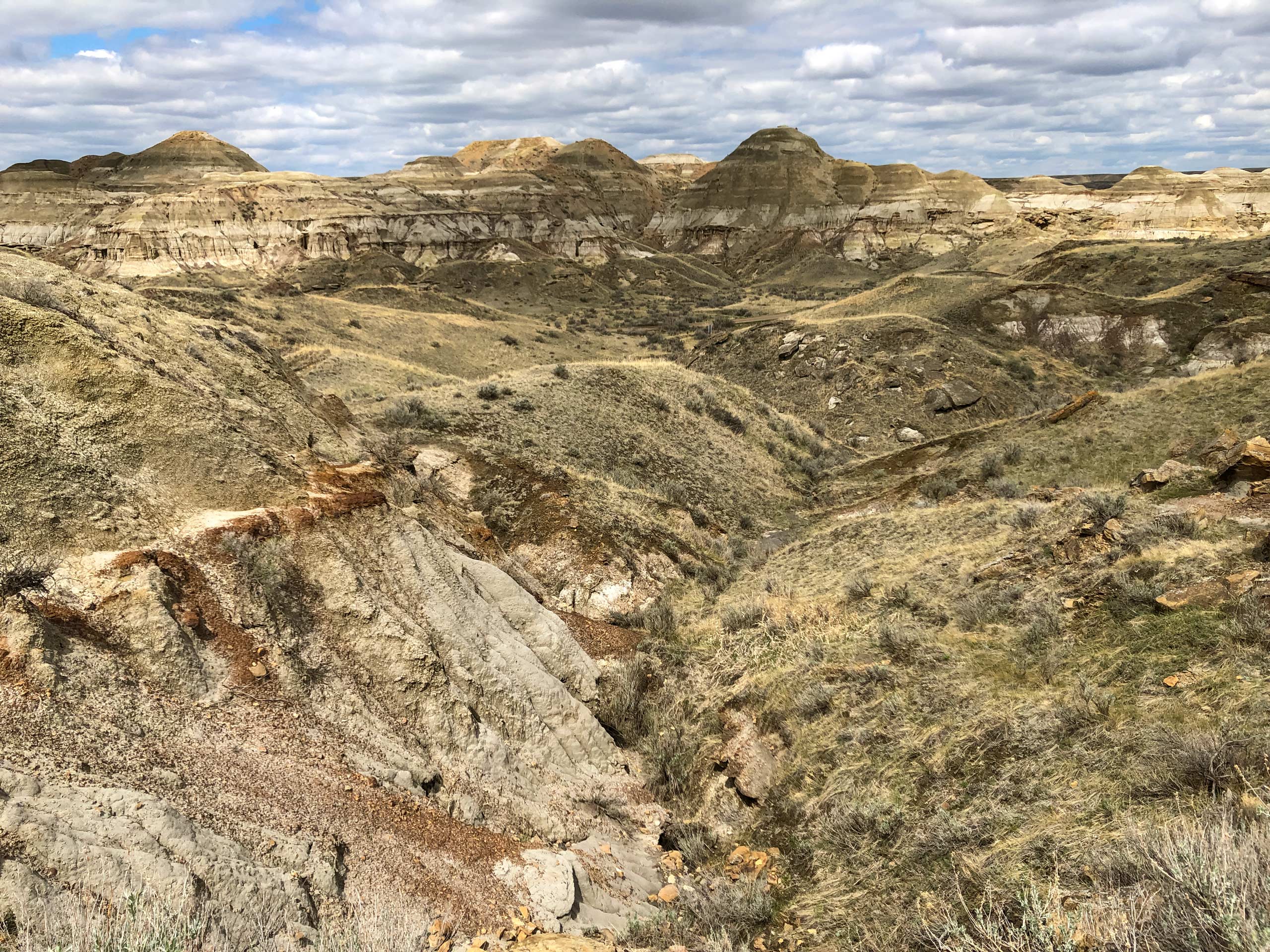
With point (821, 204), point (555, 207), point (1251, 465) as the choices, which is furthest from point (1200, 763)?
point (821, 204)

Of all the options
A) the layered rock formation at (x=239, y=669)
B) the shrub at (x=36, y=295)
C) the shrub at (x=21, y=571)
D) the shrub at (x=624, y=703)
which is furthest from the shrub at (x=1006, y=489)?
→ the shrub at (x=36, y=295)

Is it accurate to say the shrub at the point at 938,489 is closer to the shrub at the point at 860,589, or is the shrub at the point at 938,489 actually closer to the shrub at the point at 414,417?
the shrub at the point at 860,589

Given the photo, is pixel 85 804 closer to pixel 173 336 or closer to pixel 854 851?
pixel 854 851

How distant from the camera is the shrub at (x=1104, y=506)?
36.4 feet

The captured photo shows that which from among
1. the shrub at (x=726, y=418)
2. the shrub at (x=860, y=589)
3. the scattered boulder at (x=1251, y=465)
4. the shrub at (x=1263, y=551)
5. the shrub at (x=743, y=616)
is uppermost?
the scattered boulder at (x=1251, y=465)

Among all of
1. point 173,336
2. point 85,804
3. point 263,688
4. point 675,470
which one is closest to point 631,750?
point 263,688

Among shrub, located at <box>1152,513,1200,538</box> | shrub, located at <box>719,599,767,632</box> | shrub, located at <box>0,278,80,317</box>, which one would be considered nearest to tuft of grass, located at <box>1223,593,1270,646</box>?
shrub, located at <box>1152,513,1200,538</box>

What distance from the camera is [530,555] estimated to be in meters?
14.8

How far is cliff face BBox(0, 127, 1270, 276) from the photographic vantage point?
7138cm

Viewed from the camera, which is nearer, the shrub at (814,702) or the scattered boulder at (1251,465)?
the shrub at (814,702)

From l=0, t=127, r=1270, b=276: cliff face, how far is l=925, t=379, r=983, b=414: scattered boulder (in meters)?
54.9

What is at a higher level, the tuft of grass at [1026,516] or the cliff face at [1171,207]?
the cliff face at [1171,207]

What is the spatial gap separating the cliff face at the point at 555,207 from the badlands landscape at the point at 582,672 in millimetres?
61623

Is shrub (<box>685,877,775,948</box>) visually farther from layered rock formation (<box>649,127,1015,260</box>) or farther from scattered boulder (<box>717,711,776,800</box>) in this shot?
layered rock formation (<box>649,127,1015,260</box>)
